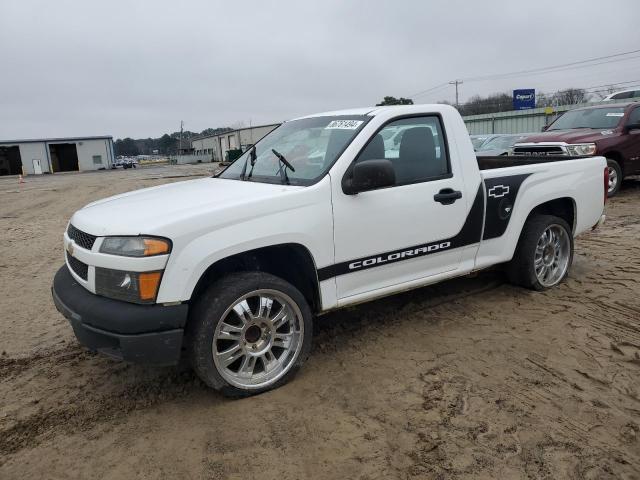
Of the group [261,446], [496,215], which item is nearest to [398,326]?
[496,215]

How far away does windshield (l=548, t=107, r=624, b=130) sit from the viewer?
10602 millimetres

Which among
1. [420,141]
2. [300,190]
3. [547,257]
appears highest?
[420,141]

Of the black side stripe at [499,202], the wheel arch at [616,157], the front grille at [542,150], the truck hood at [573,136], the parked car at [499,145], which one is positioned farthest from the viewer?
the parked car at [499,145]

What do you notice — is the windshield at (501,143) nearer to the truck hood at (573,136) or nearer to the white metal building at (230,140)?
the truck hood at (573,136)

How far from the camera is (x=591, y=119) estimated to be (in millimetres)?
10984

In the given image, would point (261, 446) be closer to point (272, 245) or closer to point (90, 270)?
point (272, 245)

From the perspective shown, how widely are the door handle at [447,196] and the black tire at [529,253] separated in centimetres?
119

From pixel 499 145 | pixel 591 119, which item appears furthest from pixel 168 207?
pixel 499 145

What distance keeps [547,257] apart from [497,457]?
3.03 meters

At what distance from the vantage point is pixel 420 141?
163 inches

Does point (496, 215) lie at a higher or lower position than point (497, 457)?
higher

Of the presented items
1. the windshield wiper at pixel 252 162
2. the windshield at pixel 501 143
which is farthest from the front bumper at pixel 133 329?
the windshield at pixel 501 143

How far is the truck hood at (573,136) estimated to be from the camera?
9.97m

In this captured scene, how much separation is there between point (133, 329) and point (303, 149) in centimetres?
194
